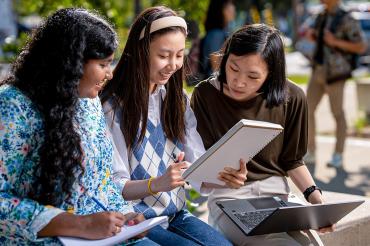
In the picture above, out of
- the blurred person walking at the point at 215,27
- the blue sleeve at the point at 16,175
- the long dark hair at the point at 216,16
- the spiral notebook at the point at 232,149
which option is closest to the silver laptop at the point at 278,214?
the spiral notebook at the point at 232,149

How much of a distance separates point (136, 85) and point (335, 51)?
4.42 m

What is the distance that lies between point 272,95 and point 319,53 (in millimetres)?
4003

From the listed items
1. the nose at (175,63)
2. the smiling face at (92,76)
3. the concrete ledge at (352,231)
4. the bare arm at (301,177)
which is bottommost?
the concrete ledge at (352,231)

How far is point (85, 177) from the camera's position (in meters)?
2.52

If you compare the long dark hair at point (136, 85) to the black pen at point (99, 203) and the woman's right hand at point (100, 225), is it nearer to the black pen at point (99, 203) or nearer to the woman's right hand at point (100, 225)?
the black pen at point (99, 203)

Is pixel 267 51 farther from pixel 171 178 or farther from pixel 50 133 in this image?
pixel 50 133

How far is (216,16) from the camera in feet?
26.7

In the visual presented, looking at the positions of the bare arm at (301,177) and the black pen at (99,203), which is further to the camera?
the bare arm at (301,177)

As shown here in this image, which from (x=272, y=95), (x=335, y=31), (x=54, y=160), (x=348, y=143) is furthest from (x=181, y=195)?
(x=348, y=143)

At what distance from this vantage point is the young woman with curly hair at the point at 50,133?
2326 millimetres

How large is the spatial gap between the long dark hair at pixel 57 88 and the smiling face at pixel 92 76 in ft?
0.08

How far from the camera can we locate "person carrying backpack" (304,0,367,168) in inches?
277

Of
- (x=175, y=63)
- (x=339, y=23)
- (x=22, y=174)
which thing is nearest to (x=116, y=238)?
(x=22, y=174)

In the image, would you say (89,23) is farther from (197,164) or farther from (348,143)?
(348,143)
